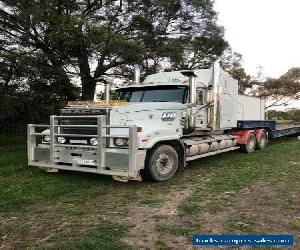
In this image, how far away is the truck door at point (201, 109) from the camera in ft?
34.5

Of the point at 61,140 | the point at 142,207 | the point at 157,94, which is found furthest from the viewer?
the point at 157,94

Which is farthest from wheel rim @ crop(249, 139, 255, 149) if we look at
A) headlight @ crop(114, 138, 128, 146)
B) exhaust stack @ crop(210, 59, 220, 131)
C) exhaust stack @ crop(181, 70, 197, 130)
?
headlight @ crop(114, 138, 128, 146)

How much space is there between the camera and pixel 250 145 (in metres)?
13.9

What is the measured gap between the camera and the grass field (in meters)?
4.96

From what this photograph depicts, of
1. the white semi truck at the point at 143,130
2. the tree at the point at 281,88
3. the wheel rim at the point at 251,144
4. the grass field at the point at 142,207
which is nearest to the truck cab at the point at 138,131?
the white semi truck at the point at 143,130

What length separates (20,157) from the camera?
1239cm

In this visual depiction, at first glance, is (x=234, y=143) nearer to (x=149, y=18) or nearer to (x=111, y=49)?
(x=111, y=49)

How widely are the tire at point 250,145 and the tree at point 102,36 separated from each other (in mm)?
5735

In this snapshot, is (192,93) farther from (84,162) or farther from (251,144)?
(251,144)

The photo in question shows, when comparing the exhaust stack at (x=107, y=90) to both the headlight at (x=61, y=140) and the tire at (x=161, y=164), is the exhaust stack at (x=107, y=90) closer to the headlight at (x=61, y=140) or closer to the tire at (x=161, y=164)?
the headlight at (x=61, y=140)

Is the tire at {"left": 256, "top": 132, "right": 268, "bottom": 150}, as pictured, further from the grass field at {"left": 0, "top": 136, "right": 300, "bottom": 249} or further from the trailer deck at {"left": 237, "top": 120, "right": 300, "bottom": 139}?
the grass field at {"left": 0, "top": 136, "right": 300, "bottom": 249}

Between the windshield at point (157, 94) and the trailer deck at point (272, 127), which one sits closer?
the windshield at point (157, 94)

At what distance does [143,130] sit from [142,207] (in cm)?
226

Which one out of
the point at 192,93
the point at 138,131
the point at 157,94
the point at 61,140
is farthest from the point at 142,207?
the point at 157,94
